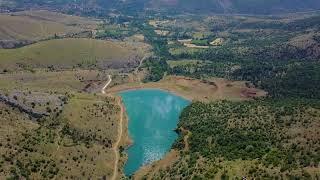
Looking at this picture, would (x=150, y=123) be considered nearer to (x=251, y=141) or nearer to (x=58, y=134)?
(x=58, y=134)

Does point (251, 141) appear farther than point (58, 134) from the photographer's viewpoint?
No

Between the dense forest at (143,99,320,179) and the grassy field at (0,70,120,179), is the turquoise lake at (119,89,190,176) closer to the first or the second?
the dense forest at (143,99,320,179)

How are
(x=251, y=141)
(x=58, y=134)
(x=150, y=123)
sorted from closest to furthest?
(x=251, y=141) < (x=58, y=134) < (x=150, y=123)

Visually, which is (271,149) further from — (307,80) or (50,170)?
(307,80)

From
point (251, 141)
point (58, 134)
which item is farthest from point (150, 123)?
point (251, 141)

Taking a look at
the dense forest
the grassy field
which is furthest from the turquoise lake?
the grassy field

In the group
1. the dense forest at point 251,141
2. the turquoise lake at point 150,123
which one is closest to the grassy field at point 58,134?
the turquoise lake at point 150,123

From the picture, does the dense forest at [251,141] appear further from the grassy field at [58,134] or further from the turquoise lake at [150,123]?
the grassy field at [58,134]

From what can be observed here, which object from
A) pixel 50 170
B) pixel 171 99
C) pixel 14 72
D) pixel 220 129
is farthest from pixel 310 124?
pixel 14 72

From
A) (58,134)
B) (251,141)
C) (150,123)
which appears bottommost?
(150,123)
